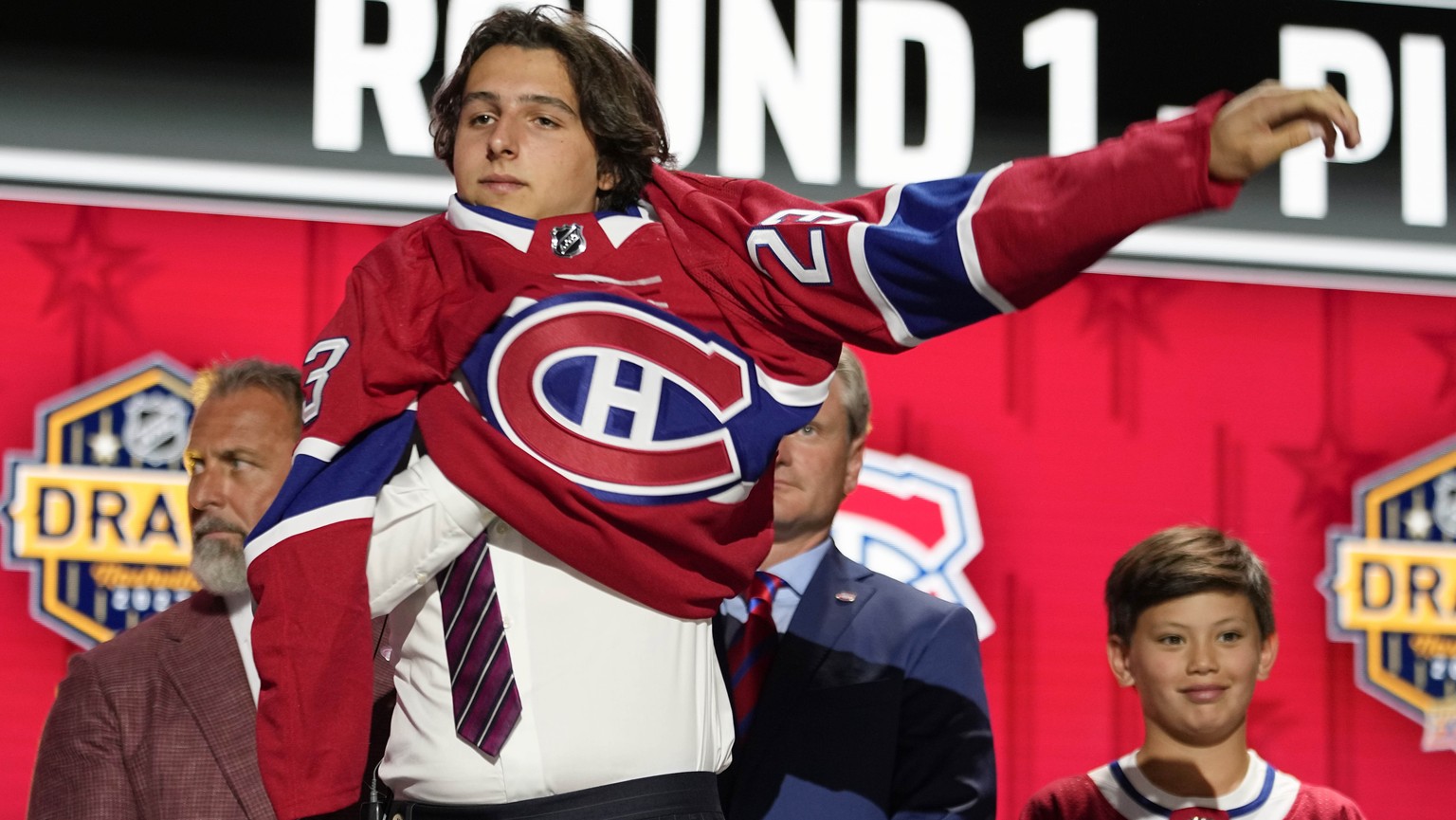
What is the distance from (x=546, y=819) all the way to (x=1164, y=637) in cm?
128

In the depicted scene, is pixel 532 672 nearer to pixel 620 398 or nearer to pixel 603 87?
pixel 620 398

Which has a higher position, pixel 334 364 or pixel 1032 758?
pixel 334 364

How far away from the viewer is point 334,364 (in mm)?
1343

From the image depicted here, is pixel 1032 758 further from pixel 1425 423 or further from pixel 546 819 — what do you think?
pixel 546 819

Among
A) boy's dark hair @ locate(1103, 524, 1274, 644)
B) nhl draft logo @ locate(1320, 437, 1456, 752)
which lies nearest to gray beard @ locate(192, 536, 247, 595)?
boy's dark hair @ locate(1103, 524, 1274, 644)

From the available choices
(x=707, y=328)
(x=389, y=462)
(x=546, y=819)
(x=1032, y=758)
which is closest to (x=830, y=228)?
(x=707, y=328)

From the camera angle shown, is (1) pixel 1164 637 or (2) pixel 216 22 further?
(2) pixel 216 22

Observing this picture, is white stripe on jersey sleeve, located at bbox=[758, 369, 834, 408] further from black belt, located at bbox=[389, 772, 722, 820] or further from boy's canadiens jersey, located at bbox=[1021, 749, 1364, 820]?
boy's canadiens jersey, located at bbox=[1021, 749, 1364, 820]

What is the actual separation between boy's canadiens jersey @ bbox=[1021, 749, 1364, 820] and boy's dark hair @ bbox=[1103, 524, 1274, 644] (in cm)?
21

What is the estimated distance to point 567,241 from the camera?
1.36 metres

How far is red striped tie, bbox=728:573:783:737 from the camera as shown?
1.97m

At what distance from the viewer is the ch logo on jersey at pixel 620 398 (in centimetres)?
130

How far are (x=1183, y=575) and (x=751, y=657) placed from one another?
694 mm

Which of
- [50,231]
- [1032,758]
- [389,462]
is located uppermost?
[50,231]
